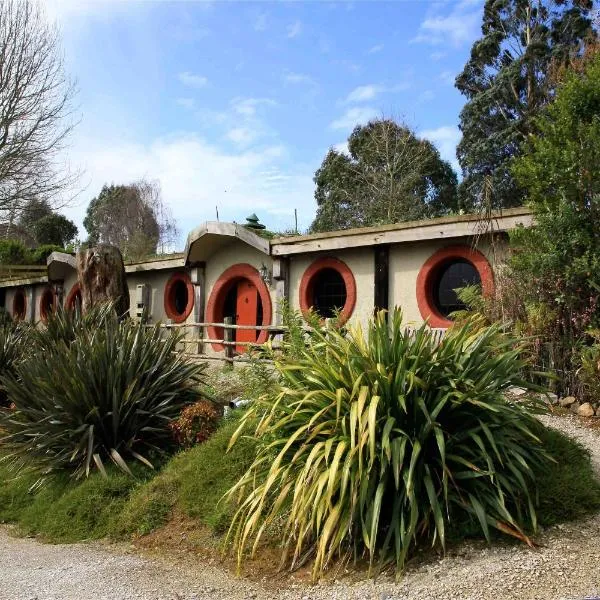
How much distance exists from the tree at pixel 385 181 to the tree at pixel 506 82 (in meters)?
1.81

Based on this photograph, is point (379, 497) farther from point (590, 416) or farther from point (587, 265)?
point (587, 265)

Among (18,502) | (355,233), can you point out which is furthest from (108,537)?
(355,233)

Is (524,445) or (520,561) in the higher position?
(524,445)

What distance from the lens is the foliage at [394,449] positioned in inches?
159

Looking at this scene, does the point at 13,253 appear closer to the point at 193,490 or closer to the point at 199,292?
the point at 199,292

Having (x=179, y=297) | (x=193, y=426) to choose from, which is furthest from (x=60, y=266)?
(x=193, y=426)

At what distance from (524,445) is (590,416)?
10.2ft

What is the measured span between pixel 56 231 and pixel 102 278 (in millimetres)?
42416

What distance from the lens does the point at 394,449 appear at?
160 inches

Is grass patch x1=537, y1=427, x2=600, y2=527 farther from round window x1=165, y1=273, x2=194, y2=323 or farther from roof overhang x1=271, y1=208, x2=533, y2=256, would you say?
round window x1=165, y1=273, x2=194, y2=323

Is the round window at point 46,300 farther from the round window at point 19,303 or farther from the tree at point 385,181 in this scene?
the tree at point 385,181

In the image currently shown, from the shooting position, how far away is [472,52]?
1224 inches

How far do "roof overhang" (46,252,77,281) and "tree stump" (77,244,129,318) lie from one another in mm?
7457

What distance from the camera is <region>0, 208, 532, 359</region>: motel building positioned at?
10758 mm
